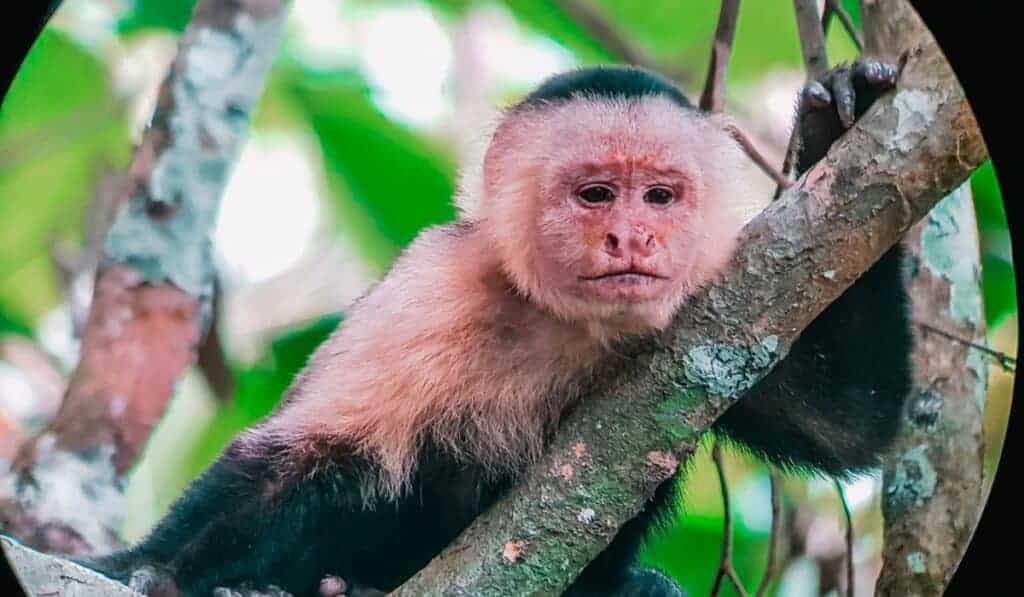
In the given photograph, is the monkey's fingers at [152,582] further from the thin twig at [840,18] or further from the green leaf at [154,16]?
the thin twig at [840,18]

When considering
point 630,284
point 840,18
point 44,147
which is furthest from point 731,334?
point 44,147

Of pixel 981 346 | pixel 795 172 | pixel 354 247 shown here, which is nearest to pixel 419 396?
pixel 354 247

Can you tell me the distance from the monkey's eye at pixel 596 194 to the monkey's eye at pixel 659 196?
6 centimetres

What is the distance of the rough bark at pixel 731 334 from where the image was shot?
1779mm

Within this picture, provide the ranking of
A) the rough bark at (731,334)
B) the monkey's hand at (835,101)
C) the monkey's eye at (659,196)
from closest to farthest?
the rough bark at (731,334) → the monkey's hand at (835,101) → the monkey's eye at (659,196)

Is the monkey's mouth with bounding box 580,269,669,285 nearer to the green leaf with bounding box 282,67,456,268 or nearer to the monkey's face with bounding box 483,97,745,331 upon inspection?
the monkey's face with bounding box 483,97,745,331

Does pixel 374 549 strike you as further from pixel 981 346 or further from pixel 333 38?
pixel 981 346

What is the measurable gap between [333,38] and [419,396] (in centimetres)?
65

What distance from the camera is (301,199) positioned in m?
2.10

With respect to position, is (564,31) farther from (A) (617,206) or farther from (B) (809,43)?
(B) (809,43)

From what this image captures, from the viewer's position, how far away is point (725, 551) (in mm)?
2135

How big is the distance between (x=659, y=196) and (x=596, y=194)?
0.35 feet

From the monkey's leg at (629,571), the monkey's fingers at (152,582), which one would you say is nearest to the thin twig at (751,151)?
the monkey's leg at (629,571)

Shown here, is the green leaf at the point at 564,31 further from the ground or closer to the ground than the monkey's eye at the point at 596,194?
further from the ground
